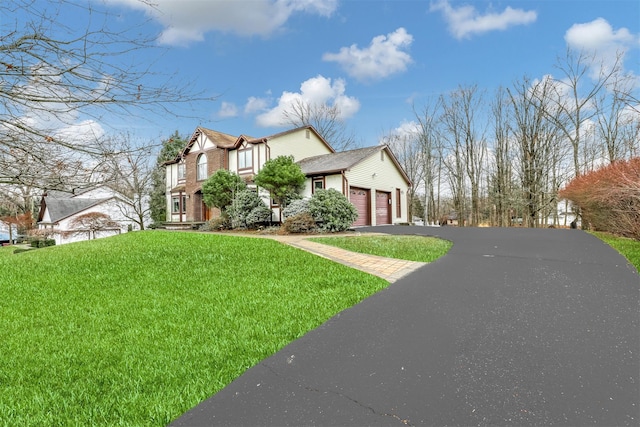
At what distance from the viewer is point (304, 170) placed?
1902cm

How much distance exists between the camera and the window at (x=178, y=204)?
24.3 metres

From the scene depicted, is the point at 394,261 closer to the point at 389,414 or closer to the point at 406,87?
the point at 389,414

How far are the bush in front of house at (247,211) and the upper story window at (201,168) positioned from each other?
7063mm

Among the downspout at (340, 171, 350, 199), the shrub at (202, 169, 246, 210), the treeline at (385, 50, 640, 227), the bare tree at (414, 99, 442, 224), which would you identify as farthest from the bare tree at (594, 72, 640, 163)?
the shrub at (202, 169, 246, 210)

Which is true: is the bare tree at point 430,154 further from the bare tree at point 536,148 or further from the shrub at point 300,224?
the shrub at point 300,224

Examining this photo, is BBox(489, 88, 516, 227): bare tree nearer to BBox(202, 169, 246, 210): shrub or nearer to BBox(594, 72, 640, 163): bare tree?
BBox(594, 72, 640, 163): bare tree

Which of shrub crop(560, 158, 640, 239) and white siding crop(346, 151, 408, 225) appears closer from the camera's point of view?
Answer: shrub crop(560, 158, 640, 239)

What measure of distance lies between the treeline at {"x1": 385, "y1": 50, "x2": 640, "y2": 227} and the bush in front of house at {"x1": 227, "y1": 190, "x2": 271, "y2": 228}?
685 inches

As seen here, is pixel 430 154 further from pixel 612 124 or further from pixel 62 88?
pixel 62 88

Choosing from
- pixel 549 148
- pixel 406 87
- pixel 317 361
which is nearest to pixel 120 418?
pixel 317 361

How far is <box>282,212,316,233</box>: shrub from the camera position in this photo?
13.4m

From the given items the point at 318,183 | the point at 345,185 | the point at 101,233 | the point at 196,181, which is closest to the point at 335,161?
the point at 318,183

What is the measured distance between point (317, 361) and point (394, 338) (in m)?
0.87

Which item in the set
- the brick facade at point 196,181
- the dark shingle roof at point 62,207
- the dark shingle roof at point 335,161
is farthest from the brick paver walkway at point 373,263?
the dark shingle roof at point 62,207
